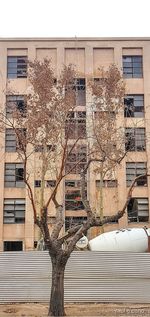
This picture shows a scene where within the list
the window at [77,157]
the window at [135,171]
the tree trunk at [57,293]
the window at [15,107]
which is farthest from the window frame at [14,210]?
the tree trunk at [57,293]

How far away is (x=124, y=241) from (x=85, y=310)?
6115mm

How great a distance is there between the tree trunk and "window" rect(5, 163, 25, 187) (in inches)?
852

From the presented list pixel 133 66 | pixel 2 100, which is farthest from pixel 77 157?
pixel 133 66

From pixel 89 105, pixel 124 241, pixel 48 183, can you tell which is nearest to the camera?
pixel 124 241

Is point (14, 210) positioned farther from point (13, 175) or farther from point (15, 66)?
point (15, 66)

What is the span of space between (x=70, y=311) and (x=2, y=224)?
19.9 meters

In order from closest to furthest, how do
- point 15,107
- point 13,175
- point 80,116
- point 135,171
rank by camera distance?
point 15,107
point 80,116
point 13,175
point 135,171

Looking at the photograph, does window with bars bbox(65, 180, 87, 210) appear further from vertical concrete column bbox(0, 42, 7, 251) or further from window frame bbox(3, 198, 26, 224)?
vertical concrete column bbox(0, 42, 7, 251)

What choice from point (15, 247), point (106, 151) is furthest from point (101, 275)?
point (15, 247)

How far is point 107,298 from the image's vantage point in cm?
2094

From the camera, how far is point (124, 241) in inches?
956

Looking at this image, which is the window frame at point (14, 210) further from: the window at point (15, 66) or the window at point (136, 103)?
the window at point (136, 103)

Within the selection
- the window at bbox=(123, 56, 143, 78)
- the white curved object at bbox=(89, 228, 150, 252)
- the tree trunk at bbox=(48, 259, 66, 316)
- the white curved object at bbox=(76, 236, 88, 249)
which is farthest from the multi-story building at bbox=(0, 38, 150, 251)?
the tree trunk at bbox=(48, 259, 66, 316)

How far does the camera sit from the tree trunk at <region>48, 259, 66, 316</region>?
1720 cm
